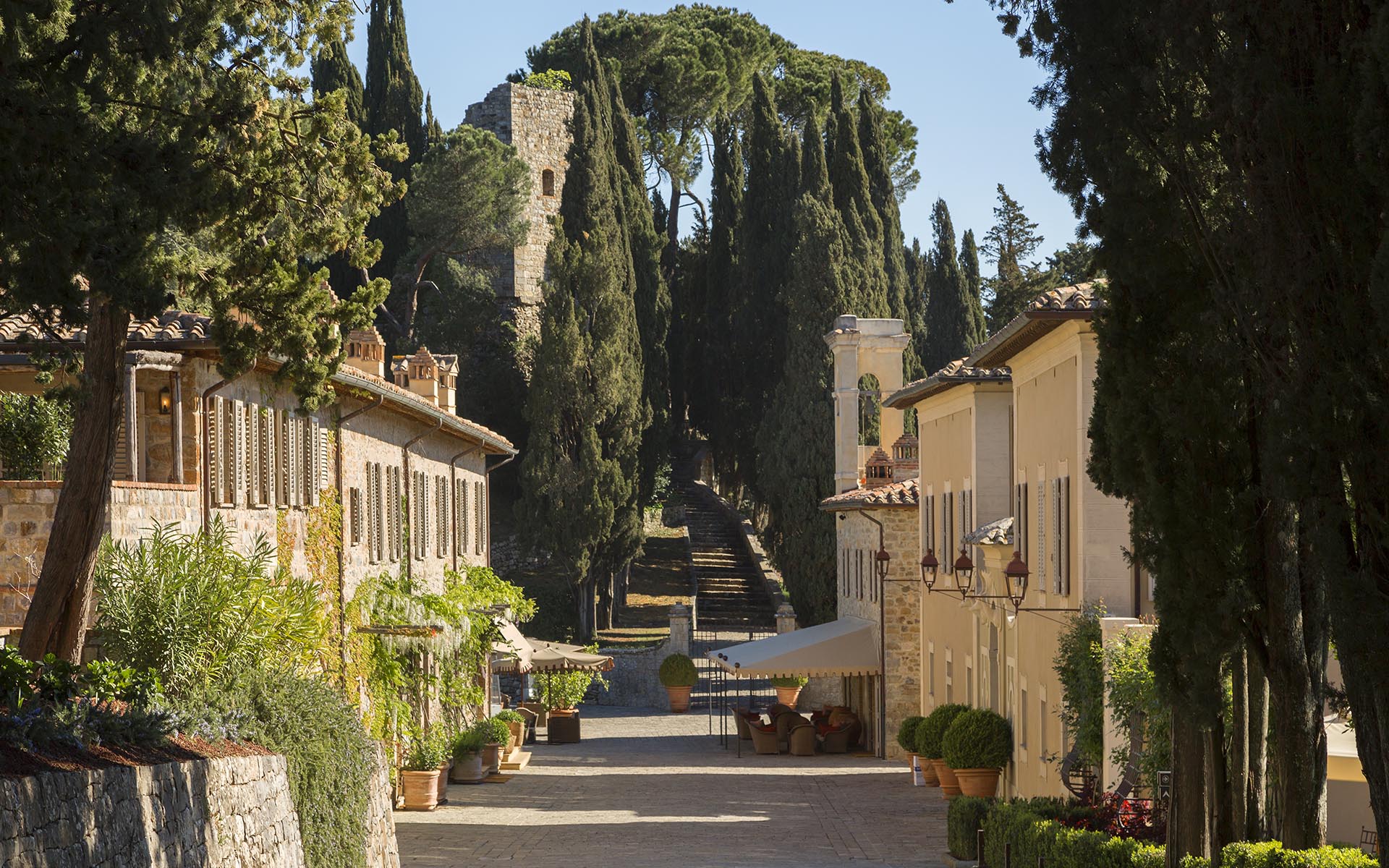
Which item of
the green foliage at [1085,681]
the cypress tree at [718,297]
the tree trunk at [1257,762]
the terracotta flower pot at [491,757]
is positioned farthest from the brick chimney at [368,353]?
the cypress tree at [718,297]

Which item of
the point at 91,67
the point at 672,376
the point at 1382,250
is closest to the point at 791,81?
the point at 672,376

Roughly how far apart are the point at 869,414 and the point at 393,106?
74.2 ft

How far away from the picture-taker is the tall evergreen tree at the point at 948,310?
52.9m

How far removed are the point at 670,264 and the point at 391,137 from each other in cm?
4496

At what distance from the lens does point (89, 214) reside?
933cm

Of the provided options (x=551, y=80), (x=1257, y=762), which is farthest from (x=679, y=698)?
(x=1257, y=762)

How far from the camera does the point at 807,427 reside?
42812 mm

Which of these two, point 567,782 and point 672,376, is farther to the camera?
point 672,376

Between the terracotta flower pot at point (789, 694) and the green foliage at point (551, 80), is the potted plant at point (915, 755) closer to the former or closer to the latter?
the terracotta flower pot at point (789, 694)

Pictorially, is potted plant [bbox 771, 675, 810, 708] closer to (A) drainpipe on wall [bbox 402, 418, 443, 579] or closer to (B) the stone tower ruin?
(A) drainpipe on wall [bbox 402, 418, 443, 579]

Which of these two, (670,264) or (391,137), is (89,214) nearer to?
(391,137)

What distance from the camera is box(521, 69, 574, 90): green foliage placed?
203 ft

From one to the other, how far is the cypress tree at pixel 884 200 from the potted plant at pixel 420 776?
98.7ft

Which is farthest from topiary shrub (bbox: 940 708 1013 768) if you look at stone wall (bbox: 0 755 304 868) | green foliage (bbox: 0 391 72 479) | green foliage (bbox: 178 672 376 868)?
green foliage (bbox: 0 391 72 479)
